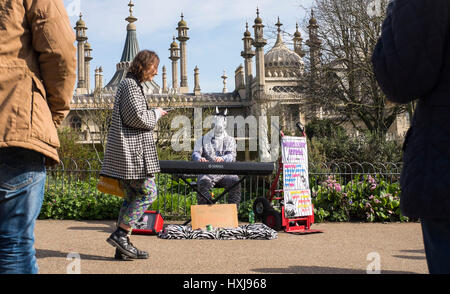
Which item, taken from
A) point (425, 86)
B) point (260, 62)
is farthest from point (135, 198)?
point (260, 62)

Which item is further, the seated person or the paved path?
the seated person

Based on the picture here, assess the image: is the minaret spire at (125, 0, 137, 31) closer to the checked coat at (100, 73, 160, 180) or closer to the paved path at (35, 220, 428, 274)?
the paved path at (35, 220, 428, 274)

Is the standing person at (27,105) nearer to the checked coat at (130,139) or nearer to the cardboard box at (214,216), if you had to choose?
the checked coat at (130,139)

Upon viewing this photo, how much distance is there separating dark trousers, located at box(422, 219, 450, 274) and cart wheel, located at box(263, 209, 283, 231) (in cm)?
474

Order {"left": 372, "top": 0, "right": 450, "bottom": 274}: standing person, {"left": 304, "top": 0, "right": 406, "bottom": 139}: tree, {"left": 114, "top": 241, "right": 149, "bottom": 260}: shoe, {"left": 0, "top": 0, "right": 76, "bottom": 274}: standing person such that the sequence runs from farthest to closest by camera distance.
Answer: {"left": 304, "top": 0, "right": 406, "bottom": 139}: tree, {"left": 114, "top": 241, "right": 149, "bottom": 260}: shoe, {"left": 0, "top": 0, "right": 76, "bottom": 274}: standing person, {"left": 372, "top": 0, "right": 450, "bottom": 274}: standing person

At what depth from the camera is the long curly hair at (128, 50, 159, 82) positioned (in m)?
4.23

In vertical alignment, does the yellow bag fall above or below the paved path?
above

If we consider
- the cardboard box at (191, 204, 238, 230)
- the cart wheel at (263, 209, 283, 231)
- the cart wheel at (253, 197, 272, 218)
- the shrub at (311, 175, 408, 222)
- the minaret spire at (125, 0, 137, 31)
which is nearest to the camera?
the cardboard box at (191, 204, 238, 230)

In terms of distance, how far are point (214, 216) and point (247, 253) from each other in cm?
149

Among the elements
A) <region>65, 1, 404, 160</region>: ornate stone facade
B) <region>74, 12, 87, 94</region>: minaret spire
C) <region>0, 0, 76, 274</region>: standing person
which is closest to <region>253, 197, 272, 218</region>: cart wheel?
<region>0, 0, 76, 274</region>: standing person

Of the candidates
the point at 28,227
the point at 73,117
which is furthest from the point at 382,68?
the point at 73,117

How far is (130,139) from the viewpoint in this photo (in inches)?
160

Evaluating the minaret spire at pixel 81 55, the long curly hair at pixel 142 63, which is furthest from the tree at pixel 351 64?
the minaret spire at pixel 81 55
